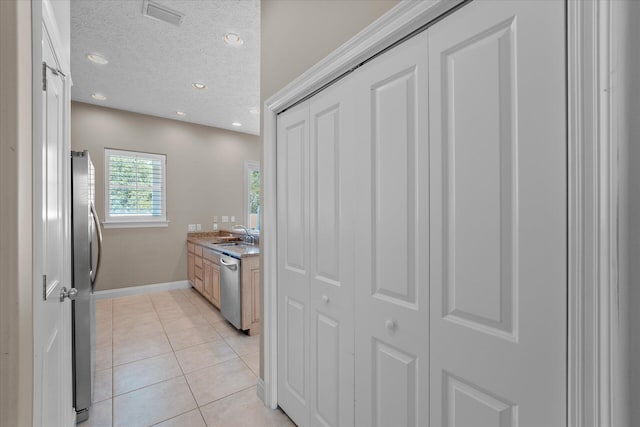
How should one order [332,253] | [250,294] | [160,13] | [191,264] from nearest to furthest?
[332,253], [160,13], [250,294], [191,264]

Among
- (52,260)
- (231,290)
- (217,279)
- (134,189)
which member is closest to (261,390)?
(231,290)

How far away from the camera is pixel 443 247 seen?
99cm

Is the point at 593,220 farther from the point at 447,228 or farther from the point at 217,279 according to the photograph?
the point at 217,279

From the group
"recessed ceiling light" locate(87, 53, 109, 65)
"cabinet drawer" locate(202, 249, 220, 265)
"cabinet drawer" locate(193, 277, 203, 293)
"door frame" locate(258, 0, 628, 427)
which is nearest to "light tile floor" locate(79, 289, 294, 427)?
"cabinet drawer" locate(193, 277, 203, 293)

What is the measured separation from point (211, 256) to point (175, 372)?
172 cm

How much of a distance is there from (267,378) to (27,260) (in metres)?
1.59

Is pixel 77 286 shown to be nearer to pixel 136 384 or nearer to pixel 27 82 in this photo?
pixel 136 384

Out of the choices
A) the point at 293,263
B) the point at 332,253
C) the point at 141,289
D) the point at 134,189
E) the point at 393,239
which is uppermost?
the point at 134,189

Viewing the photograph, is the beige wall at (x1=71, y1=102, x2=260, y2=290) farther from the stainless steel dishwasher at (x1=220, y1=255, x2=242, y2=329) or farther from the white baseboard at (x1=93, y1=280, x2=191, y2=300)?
the stainless steel dishwasher at (x1=220, y1=255, x2=242, y2=329)

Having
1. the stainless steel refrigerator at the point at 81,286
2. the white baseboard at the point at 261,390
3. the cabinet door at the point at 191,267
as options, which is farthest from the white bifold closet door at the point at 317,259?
the cabinet door at the point at 191,267

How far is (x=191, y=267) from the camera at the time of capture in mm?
4781

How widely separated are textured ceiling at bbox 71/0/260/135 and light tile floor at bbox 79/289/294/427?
2.86 m

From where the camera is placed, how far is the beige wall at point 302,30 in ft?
4.28

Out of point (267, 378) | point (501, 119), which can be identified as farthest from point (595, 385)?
point (267, 378)
